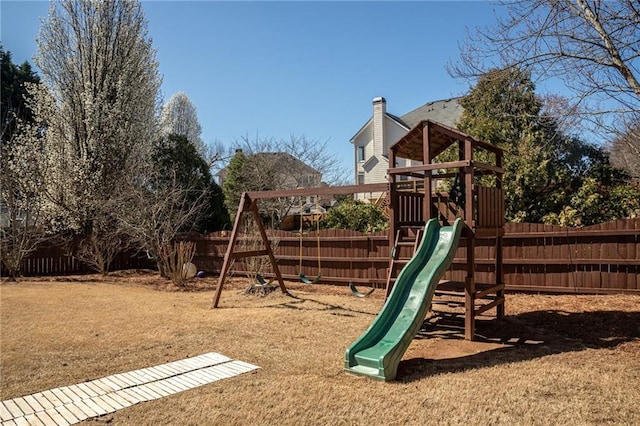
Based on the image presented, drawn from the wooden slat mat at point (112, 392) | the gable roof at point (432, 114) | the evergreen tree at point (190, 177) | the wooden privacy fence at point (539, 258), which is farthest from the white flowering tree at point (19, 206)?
the gable roof at point (432, 114)

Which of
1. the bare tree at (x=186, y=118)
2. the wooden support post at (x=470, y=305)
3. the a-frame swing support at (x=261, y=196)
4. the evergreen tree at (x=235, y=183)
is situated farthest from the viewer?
the bare tree at (x=186, y=118)

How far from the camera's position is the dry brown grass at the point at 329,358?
11.6 feet

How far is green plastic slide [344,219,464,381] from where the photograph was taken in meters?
4.45

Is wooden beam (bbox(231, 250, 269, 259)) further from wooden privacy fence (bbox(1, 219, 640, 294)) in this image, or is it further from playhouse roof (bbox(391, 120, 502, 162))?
playhouse roof (bbox(391, 120, 502, 162))

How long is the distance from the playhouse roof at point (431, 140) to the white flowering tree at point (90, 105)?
11.2 meters

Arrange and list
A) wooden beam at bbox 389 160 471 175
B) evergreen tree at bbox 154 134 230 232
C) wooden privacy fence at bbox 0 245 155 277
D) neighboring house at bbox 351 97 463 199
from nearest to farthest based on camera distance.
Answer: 1. wooden beam at bbox 389 160 471 175
2. wooden privacy fence at bbox 0 245 155 277
3. evergreen tree at bbox 154 134 230 232
4. neighboring house at bbox 351 97 463 199

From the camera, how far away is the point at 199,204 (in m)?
15.4

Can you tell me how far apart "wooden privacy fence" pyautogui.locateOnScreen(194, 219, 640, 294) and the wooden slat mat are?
243 inches

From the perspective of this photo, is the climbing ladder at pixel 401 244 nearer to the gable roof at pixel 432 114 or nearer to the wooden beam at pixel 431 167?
the wooden beam at pixel 431 167

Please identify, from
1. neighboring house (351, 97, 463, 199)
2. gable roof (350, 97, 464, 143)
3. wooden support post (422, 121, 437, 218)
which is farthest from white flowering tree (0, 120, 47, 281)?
gable roof (350, 97, 464, 143)

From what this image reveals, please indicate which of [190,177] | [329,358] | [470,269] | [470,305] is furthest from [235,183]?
[329,358]

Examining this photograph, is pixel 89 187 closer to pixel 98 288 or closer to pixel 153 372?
pixel 98 288

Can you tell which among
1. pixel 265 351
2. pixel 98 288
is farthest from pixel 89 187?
pixel 265 351

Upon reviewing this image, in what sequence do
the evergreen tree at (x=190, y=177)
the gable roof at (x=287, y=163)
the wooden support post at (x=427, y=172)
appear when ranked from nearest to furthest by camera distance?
the wooden support post at (x=427, y=172) → the evergreen tree at (x=190, y=177) → the gable roof at (x=287, y=163)
